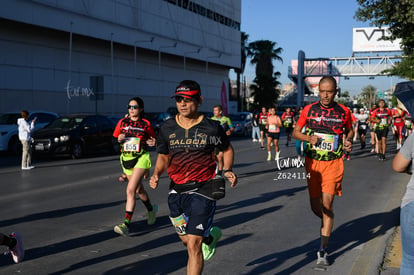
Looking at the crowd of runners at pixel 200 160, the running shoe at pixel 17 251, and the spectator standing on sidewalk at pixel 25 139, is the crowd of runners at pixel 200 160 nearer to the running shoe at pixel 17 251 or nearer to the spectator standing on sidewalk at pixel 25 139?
the running shoe at pixel 17 251

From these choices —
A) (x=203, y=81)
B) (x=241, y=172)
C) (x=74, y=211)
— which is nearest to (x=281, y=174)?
(x=241, y=172)

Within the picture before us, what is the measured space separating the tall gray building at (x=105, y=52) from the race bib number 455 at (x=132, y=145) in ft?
65.5

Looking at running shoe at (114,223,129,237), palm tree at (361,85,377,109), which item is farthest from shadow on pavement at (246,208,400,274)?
palm tree at (361,85,377,109)

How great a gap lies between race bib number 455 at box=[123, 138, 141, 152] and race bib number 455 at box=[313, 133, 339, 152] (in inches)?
99.6

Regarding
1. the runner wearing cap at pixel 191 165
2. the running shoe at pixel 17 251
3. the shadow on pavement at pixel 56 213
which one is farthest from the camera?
the shadow on pavement at pixel 56 213

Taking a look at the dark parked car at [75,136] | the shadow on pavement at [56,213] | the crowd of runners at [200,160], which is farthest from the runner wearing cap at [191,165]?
the dark parked car at [75,136]

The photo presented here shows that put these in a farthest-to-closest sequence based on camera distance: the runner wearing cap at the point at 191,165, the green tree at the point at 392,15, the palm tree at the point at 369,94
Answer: the palm tree at the point at 369,94 → the green tree at the point at 392,15 → the runner wearing cap at the point at 191,165

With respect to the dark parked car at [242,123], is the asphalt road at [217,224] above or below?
below

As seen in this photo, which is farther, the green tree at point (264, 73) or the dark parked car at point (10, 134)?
the green tree at point (264, 73)

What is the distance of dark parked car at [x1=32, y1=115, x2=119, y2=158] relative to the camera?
17656 mm

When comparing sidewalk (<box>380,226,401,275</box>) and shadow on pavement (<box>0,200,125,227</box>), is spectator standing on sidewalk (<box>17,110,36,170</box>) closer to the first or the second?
shadow on pavement (<box>0,200,125,227</box>)

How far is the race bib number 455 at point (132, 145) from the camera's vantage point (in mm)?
6914

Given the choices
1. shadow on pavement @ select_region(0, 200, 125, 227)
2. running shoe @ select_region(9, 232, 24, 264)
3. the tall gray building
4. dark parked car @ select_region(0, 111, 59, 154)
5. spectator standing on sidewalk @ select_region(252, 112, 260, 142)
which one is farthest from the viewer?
the tall gray building

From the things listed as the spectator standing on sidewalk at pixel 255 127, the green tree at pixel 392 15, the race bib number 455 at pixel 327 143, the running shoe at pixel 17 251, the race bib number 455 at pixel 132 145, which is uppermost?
the green tree at pixel 392 15
